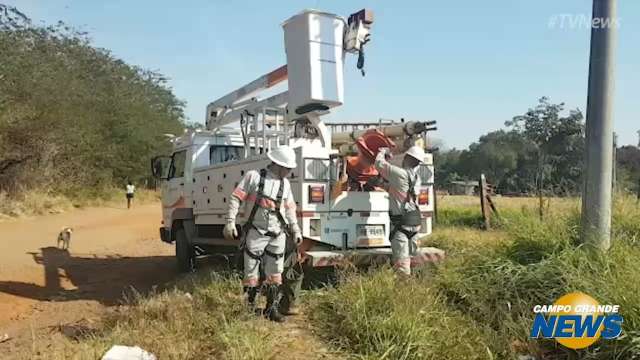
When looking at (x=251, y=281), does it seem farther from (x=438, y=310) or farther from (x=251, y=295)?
(x=438, y=310)

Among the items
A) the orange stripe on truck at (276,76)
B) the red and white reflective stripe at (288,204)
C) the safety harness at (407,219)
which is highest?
the orange stripe on truck at (276,76)

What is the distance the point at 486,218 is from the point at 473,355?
32.1 ft

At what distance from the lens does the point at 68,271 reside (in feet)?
39.2

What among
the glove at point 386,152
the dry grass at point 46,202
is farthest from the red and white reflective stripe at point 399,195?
the dry grass at point 46,202

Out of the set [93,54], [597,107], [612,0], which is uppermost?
[93,54]

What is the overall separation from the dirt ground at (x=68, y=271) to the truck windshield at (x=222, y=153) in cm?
233

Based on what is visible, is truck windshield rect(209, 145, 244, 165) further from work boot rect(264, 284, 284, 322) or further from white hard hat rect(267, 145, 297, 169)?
work boot rect(264, 284, 284, 322)

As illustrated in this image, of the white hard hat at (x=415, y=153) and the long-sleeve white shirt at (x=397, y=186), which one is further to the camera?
the white hard hat at (x=415, y=153)

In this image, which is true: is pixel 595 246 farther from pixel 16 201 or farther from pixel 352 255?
pixel 16 201

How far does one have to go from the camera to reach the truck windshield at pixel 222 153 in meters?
10.6

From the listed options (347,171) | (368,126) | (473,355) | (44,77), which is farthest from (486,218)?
(44,77)

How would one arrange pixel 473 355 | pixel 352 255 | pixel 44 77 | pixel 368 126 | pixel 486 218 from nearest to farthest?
pixel 473 355 → pixel 352 255 → pixel 368 126 → pixel 486 218 → pixel 44 77

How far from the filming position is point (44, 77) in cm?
2522

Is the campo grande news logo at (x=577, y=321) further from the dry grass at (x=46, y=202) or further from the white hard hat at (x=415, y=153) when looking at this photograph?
the dry grass at (x=46, y=202)
